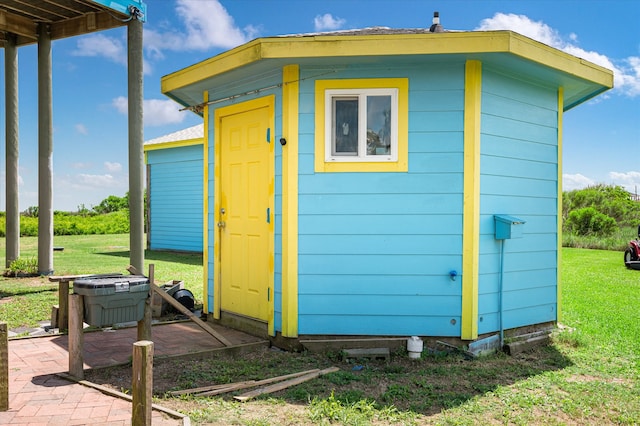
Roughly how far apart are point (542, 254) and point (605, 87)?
6.72ft

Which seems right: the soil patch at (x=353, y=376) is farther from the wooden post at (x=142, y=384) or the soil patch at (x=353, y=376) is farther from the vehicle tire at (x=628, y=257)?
the vehicle tire at (x=628, y=257)

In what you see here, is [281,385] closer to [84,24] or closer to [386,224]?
[386,224]

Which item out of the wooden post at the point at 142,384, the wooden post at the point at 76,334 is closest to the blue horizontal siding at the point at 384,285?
the wooden post at the point at 76,334

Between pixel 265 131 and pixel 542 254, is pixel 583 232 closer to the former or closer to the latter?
pixel 542 254

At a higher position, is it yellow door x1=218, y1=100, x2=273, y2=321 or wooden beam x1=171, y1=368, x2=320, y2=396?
yellow door x1=218, y1=100, x2=273, y2=321

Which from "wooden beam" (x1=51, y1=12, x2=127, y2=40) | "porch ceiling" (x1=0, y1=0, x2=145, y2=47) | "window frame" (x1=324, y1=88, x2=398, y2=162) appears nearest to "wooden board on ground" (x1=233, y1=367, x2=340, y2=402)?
"window frame" (x1=324, y1=88, x2=398, y2=162)

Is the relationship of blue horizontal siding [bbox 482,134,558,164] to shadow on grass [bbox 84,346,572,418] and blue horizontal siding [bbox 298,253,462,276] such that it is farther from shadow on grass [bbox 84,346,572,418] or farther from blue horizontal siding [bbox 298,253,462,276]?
shadow on grass [bbox 84,346,572,418]

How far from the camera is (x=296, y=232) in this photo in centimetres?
512

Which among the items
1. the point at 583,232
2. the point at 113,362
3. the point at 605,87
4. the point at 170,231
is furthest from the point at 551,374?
the point at 583,232

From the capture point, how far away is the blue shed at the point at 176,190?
50.2ft

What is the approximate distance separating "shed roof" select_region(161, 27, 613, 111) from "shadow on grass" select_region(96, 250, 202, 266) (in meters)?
8.47

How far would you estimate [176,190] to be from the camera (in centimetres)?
1595

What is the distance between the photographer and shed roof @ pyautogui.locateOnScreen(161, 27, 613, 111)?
4.61 meters

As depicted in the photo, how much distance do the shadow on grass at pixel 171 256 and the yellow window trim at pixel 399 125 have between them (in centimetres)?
857
